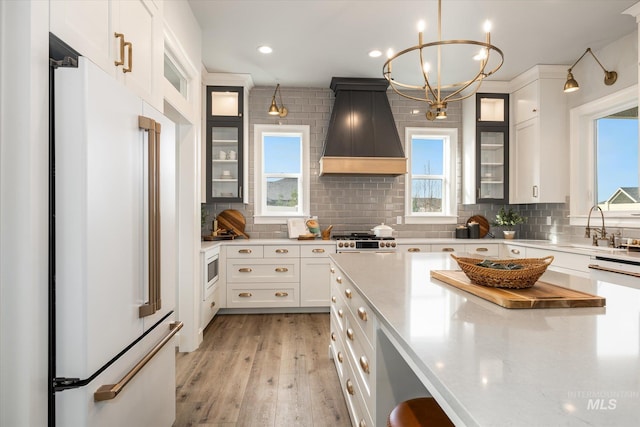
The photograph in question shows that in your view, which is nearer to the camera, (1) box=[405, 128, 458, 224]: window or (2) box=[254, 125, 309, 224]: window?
(2) box=[254, 125, 309, 224]: window

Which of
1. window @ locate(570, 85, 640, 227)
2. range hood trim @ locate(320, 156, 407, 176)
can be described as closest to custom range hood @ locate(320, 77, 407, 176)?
range hood trim @ locate(320, 156, 407, 176)

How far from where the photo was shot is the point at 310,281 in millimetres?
4352

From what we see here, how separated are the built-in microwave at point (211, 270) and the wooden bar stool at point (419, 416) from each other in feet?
9.01

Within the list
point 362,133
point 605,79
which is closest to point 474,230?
point 362,133

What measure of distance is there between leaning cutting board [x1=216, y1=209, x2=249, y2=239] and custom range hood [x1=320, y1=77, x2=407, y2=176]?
1.24 meters

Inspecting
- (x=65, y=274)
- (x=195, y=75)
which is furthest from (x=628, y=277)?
(x=195, y=75)

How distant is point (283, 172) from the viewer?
4.95 meters

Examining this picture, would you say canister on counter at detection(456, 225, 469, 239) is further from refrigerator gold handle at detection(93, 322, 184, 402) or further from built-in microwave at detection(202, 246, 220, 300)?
refrigerator gold handle at detection(93, 322, 184, 402)

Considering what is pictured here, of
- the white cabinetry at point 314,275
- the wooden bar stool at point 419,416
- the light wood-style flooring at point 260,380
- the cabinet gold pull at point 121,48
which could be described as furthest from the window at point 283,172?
the wooden bar stool at point 419,416

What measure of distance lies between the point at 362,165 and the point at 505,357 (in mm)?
3836

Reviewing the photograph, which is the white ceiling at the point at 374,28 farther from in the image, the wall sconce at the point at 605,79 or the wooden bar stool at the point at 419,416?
the wooden bar stool at the point at 419,416

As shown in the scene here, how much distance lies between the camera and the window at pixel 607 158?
359 cm

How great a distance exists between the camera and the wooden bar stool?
1.07 metres

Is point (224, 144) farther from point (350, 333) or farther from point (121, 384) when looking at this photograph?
point (121, 384)
